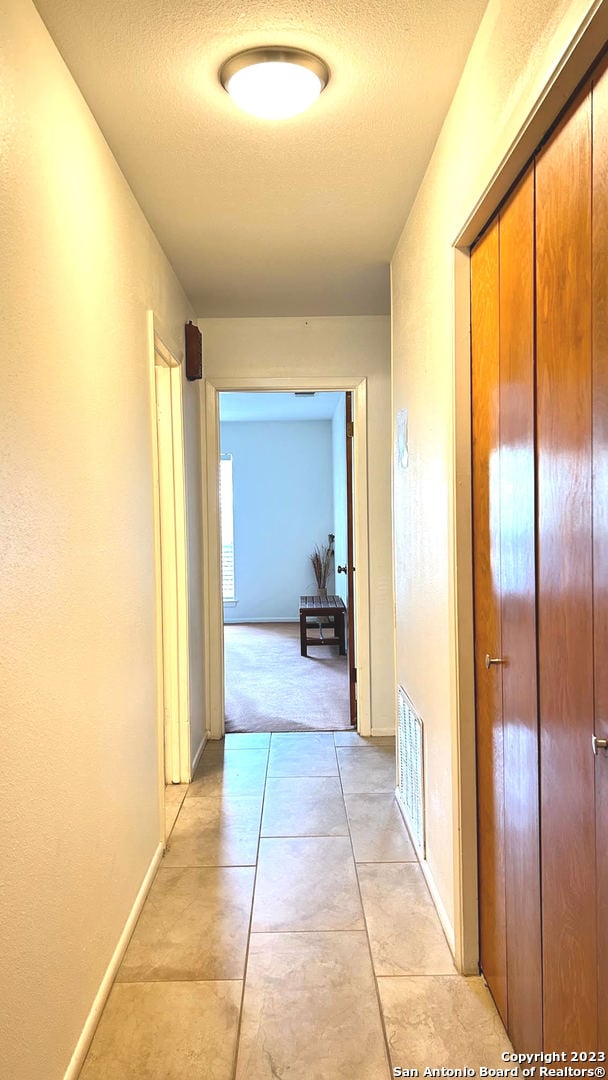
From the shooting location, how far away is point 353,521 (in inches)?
161

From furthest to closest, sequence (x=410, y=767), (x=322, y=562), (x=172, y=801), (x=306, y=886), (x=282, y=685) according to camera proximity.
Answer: (x=322, y=562) → (x=282, y=685) → (x=172, y=801) → (x=410, y=767) → (x=306, y=886)

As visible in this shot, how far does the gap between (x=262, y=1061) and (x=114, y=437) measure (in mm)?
1658

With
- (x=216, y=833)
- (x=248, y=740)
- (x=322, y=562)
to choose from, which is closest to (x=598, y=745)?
(x=216, y=833)

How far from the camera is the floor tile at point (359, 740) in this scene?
12.7 ft

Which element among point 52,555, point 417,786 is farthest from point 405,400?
point 52,555

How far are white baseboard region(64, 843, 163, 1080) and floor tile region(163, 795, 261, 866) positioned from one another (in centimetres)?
19

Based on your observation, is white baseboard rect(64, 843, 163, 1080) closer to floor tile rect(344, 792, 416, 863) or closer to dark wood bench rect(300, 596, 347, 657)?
floor tile rect(344, 792, 416, 863)

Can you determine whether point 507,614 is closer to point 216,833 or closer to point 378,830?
point 378,830

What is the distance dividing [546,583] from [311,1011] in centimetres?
131

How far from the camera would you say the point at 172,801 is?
3.15 meters

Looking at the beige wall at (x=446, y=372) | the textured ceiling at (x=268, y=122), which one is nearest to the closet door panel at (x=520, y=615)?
the beige wall at (x=446, y=372)

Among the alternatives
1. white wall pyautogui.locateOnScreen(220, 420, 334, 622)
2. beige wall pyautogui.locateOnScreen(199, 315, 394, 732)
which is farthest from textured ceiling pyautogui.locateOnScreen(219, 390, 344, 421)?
beige wall pyautogui.locateOnScreen(199, 315, 394, 732)

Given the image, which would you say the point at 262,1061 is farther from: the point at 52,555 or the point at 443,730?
the point at 52,555

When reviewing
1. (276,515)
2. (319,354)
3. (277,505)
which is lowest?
(276,515)
